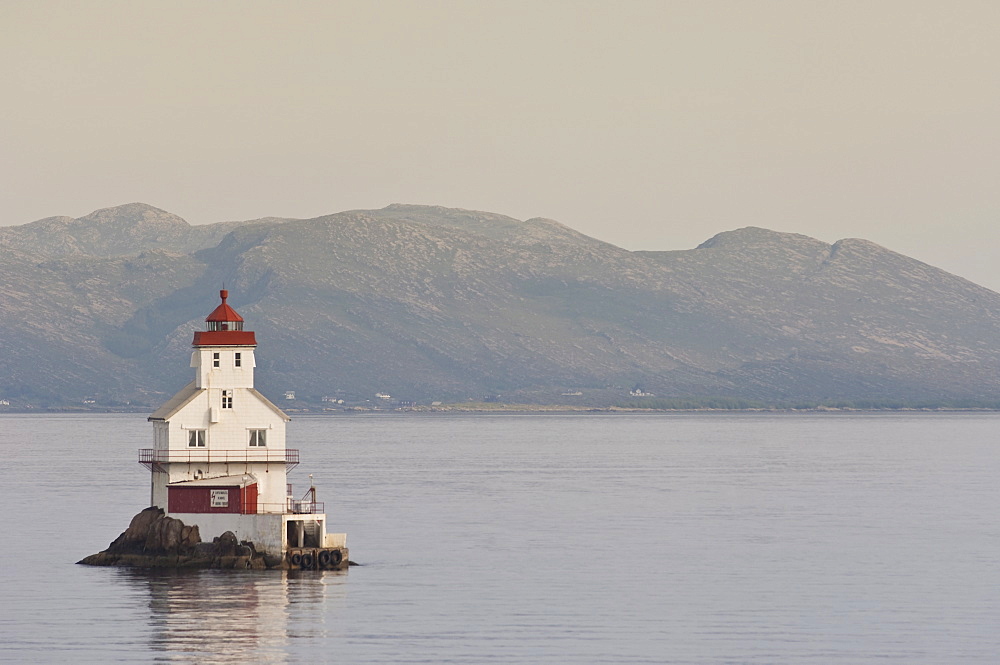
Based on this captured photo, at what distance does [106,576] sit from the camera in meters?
73.4

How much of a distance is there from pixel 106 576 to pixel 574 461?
127782mm

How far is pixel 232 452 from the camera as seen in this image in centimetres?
7344

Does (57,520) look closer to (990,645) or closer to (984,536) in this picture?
(984,536)

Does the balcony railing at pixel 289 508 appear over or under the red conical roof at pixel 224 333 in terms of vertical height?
under

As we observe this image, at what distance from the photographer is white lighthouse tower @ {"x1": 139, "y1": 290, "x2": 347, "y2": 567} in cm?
7181

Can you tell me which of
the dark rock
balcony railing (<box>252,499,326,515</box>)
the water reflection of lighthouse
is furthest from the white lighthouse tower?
the water reflection of lighthouse

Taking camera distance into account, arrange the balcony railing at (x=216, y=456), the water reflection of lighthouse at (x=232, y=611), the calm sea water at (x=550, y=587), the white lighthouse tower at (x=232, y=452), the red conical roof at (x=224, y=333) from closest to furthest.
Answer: the water reflection of lighthouse at (x=232, y=611) → the calm sea water at (x=550, y=587) → the white lighthouse tower at (x=232, y=452) → the balcony railing at (x=216, y=456) → the red conical roof at (x=224, y=333)

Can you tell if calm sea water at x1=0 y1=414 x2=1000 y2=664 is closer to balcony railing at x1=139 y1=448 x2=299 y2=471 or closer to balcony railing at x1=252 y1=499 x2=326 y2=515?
balcony railing at x1=252 y1=499 x2=326 y2=515

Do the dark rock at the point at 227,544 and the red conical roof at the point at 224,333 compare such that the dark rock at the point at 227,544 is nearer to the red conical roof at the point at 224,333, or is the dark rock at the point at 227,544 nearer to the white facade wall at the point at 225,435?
the white facade wall at the point at 225,435

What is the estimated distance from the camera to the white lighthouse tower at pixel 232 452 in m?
71.8

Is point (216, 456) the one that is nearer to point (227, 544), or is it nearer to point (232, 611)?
point (227, 544)

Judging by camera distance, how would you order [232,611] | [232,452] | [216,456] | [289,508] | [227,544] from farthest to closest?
1. [289,508]
2. [232,452]
3. [216,456]
4. [227,544]
5. [232,611]

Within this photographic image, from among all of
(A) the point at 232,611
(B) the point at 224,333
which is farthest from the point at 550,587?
(B) the point at 224,333

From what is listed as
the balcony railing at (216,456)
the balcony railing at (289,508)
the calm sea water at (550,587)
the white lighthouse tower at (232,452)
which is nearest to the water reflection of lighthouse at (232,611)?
the calm sea water at (550,587)
